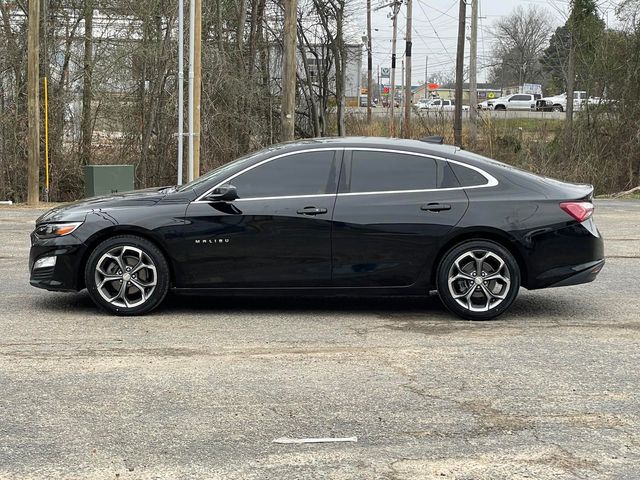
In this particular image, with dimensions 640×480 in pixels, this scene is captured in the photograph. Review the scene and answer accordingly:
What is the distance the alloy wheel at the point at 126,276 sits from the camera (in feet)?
25.1

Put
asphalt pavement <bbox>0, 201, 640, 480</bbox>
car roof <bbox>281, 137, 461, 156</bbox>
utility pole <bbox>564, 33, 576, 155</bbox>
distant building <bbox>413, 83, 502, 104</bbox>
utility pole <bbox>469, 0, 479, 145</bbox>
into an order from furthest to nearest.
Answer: distant building <bbox>413, 83, 502, 104</bbox> < utility pole <bbox>469, 0, 479, 145</bbox> < utility pole <bbox>564, 33, 576, 155</bbox> < car roof <bbox>281, 137, 461, 156</bbox> < asphalt pavement <bbox>0, 201, 640, 480</bbox>

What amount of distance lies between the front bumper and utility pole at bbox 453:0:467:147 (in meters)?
27.9

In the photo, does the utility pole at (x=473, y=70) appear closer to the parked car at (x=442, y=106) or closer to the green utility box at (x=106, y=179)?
the parked car at (x=442, y=106)

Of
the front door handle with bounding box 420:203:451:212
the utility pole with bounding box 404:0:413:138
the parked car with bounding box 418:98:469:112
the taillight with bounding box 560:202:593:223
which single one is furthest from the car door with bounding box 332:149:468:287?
the parked car with bounding box 418:98:469:112

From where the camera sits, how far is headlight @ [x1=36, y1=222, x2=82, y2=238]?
7.71 m

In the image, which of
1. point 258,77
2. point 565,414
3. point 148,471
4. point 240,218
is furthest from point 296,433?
point 258,77

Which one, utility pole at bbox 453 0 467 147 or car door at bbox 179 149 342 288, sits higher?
utility pole at bbox 453 0 467 147

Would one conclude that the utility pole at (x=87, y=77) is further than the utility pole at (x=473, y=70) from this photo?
No

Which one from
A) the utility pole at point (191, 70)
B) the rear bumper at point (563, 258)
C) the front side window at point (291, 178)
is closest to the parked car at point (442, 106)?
the utility pole at point (191, 70)

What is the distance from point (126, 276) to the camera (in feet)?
25.2

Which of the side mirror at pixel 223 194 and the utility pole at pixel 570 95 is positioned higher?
the utility pole at pixel 570 95

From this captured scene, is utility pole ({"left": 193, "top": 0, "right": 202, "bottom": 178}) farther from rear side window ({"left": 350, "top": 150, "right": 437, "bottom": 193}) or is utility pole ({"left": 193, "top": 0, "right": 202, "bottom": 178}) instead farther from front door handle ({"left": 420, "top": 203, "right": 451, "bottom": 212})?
front door handle ({"left": 420, "top": 203, "right": 451, "bottom": 212})

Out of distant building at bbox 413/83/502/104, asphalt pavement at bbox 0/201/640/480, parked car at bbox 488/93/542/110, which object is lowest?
asphalt pavement at bbox 0/201/640/480

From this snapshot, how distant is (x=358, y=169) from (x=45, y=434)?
3963 millimetres
